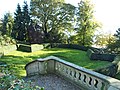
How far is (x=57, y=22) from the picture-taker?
43312mm

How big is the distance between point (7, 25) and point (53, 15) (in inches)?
373

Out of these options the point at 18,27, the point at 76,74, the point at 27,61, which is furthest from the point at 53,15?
the point at 76,74

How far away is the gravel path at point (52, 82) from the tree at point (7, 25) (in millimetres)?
32375

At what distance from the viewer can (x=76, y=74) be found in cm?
755

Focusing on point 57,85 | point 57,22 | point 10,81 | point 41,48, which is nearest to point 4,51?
point 41,48

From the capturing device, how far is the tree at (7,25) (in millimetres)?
40591

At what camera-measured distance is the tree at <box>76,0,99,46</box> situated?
39.4 metres

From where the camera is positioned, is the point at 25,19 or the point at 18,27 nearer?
the point at 18,27

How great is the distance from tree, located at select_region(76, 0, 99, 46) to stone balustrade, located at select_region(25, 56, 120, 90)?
29.4 meters

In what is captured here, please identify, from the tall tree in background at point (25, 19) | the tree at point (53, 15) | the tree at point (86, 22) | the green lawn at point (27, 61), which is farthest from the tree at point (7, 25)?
the green lawn at point (27, 61)

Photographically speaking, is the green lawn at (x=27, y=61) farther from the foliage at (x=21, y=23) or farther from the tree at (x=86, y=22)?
the foliage at (x=21, y=23)

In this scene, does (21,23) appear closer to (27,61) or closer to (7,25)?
(7,25)

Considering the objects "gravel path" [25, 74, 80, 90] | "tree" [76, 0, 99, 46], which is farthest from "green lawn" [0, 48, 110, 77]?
"tree" [76, 0, 99, 46]

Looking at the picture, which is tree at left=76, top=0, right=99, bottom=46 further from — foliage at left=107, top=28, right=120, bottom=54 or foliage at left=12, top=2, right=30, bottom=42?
foliage at left=107, top=28, right=120, bottom=54
